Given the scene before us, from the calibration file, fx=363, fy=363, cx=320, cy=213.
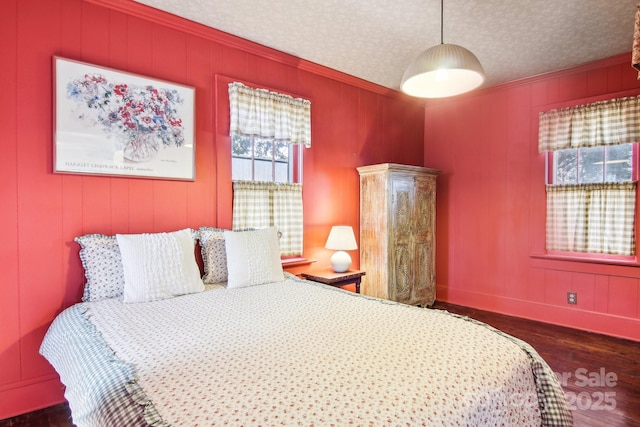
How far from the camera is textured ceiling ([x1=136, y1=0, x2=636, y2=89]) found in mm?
2574

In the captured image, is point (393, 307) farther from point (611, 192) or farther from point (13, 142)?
point (611, 192)

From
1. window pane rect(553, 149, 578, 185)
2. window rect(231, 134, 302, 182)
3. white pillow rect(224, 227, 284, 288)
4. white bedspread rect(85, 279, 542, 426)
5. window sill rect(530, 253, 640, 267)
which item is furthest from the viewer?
window pane rect(553, 149, 578, 185)

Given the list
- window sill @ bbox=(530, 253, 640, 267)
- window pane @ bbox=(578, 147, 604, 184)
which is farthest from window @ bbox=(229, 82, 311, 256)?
window pane @ bbox=(578, 147, 604, 184)

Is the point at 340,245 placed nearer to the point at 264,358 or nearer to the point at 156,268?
the point at 156,268

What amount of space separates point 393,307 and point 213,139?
76.7 inches

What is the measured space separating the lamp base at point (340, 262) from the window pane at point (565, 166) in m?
2.40

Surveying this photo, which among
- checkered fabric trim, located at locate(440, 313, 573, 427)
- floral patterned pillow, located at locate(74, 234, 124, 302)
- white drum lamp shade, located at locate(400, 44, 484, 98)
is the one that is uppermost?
white drum lamp shade, located at locate(400, 44, 484, 98)

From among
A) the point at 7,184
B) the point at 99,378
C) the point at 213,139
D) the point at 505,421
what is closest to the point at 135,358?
the point at 99,378

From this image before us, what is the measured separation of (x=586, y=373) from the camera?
2650mm

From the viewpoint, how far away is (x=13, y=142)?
2150mm

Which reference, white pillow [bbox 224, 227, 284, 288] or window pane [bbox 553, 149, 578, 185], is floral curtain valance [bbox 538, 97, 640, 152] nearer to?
window pane [bbox 553, 149, 578, 185]

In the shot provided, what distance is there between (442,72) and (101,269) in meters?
2.45

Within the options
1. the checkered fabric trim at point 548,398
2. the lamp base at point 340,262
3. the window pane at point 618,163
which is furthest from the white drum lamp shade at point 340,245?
the window pane at point 618,163

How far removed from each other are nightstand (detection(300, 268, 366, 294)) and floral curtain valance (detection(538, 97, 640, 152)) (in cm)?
240
